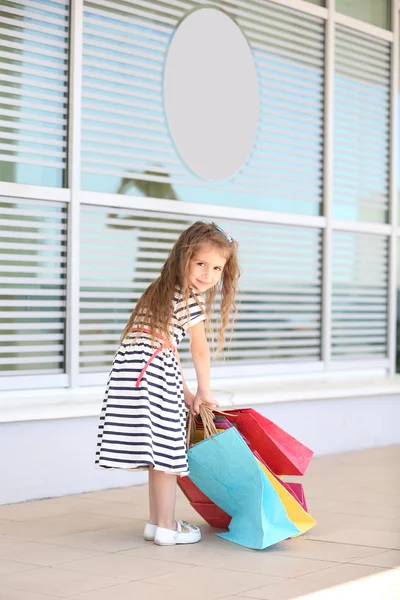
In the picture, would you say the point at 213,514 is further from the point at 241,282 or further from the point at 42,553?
the point at 241,282

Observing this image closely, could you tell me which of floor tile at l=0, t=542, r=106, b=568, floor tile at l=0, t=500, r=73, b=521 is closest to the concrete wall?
floor tile at l=0, t=500, r=73, b=521

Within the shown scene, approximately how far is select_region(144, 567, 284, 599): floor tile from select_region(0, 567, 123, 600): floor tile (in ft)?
0.51

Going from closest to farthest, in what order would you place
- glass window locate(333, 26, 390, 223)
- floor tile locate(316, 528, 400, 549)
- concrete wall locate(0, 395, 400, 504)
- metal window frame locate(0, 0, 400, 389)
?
floor tile locate(316, 528, 400, 549)
concrete wall locate(0, 395, 400, 504)
metal window frame locate(0, 0, 400, 389)
glass window locate(333, 26, 390, 223)

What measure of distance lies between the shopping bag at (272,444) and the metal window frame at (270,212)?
1.33m

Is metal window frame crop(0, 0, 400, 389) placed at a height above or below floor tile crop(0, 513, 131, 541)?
above

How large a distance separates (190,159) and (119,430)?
236 centimetres

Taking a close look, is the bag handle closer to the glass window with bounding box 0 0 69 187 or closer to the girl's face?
the girl's face

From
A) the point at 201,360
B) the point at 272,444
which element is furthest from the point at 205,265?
the point at 272,444


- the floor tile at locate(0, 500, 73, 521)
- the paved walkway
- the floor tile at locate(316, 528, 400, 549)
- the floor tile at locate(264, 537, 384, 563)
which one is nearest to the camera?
the paved walkway

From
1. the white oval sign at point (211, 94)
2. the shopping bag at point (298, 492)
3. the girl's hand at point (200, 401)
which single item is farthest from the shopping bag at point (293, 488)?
the white oval sign at point (211, 94)

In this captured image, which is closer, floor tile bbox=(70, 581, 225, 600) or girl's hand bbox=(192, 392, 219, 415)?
floor tile bbox=(70, 581, 225, 600)

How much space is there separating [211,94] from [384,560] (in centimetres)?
312

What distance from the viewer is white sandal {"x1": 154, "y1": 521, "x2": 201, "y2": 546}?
143 inches

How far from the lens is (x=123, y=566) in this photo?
3.30 meters
